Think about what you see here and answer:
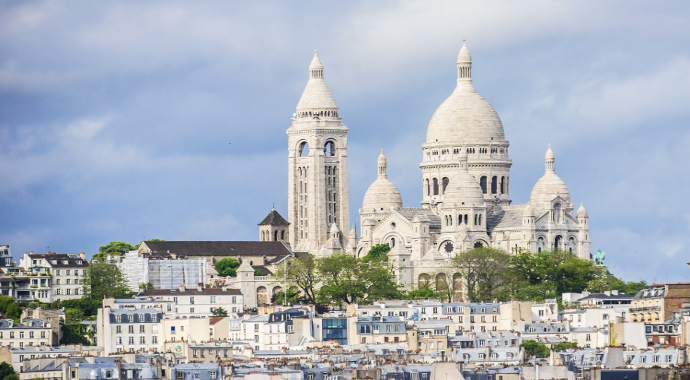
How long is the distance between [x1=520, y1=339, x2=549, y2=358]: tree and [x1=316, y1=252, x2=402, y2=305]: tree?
1670 inches

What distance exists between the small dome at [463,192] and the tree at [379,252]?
7009mm

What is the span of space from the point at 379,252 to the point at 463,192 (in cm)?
1007

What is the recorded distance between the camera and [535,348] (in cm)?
10981

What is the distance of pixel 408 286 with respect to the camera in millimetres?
176750

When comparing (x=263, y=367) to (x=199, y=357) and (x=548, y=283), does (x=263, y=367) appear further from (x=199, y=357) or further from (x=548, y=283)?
(x=548, y=283)

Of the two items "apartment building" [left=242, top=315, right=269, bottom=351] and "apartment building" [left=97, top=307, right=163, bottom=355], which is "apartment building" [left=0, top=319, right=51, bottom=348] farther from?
"apartment building" [left=242, top=315, right=269, bottom=351]

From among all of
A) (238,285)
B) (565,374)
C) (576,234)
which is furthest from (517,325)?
(576,234)

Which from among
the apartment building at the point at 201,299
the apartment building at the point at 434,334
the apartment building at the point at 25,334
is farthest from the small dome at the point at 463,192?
the apartment building at the point at 25,334

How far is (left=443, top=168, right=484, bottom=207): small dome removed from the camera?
633 feet

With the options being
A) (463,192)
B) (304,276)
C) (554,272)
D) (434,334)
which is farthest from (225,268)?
(434,334)

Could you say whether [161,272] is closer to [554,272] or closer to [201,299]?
[554,272]

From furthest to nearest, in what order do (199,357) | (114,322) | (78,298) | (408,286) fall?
1. (408,286)
2. (78,298)
3. (114,322)
4. (199,357)

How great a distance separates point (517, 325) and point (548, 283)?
47126mm

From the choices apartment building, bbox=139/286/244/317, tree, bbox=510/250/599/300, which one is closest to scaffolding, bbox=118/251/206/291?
apartment building, bbox=139/286/244/317
